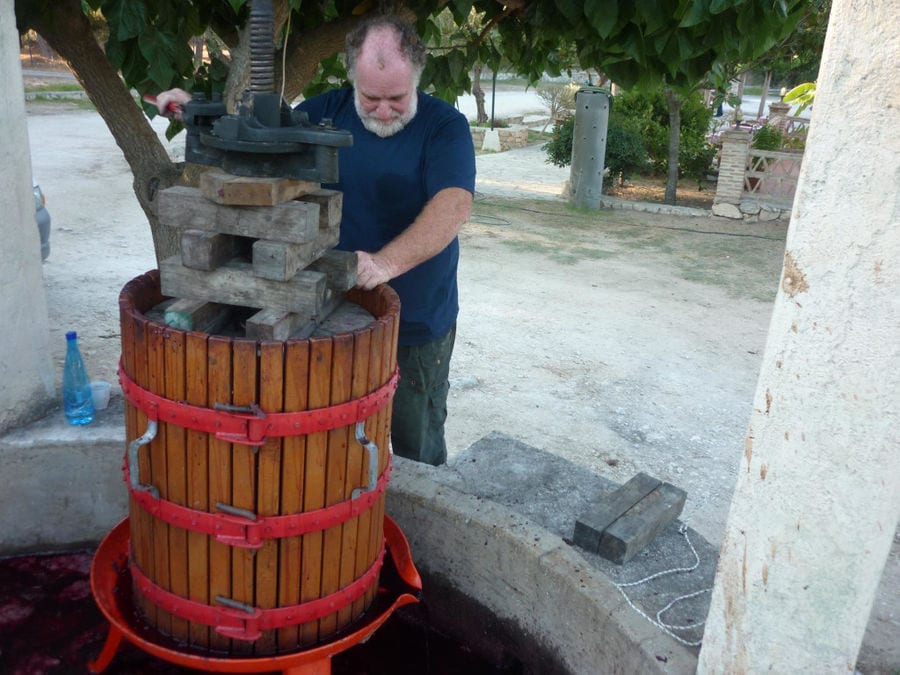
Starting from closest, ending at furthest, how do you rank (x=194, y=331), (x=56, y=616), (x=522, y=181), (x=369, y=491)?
(x=194, y=331), (x=369, y=491), (x=56, y=616), (x=522, y=181)

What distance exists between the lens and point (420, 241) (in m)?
2.71

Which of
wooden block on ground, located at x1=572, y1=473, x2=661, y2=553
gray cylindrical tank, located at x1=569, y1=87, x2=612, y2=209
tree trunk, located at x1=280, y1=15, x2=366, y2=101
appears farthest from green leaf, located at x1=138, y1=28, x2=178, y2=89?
gray cylindrical tank, located at x1=569, y1=87, x2=612, y2=209

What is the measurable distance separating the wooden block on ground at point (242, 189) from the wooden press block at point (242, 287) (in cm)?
19

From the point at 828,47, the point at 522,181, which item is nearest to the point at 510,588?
the point at 828,47

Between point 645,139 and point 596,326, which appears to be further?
point 645,139

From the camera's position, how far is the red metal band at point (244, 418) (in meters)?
2.07

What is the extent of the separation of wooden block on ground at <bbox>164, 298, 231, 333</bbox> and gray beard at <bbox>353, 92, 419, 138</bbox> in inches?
38.2

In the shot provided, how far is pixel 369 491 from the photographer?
2357mm

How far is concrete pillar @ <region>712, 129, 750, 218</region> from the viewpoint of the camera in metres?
12.5

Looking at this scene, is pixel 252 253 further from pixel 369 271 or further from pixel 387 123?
pixel 387 123

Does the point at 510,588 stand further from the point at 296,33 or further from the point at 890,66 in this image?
the point at 296,33

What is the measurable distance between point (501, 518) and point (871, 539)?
1271 mm

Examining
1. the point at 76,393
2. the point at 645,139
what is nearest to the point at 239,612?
the point at 76,393

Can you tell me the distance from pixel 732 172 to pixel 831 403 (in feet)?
39.0
